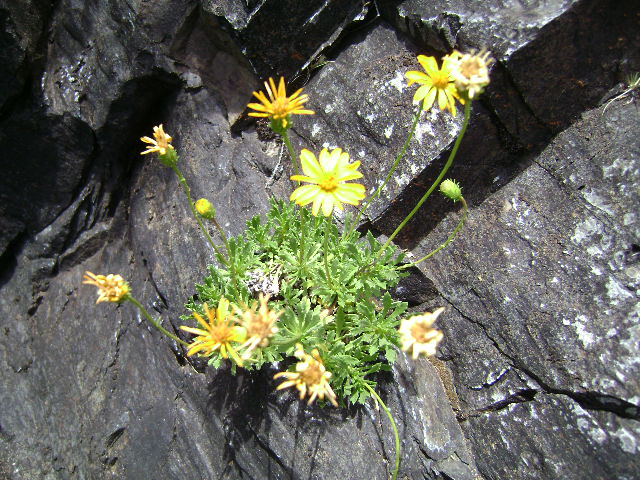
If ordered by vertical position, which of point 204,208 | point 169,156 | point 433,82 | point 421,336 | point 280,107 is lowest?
point 421,336

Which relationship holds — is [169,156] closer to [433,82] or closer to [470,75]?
[433,82]

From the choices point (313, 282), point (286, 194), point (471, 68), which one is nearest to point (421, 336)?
point (313, 282)

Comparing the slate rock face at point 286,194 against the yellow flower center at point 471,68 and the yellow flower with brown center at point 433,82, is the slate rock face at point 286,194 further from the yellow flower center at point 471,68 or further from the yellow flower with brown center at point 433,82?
the yellow flower center at point 471,68

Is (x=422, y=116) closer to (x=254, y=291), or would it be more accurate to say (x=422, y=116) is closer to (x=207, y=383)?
(x=254, y=291)

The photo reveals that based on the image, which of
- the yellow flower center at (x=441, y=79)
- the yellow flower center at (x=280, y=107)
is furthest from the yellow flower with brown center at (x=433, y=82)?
the yellow flower center at (x=280, y=107)

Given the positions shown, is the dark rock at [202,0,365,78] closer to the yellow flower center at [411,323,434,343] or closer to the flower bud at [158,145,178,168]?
the flower bud at [158,145,178,168]

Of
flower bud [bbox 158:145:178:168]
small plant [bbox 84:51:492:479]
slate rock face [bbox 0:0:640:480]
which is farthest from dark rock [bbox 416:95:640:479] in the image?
flower bud [bbox 158:145:178:168]
